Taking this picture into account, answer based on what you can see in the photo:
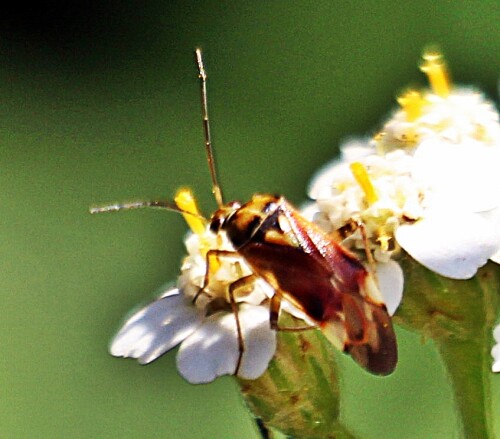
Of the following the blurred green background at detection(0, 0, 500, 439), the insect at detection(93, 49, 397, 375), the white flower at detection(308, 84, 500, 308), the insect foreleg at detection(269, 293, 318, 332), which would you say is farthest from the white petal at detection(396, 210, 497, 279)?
the blurred green background at detection(0, 0, 500, 439)

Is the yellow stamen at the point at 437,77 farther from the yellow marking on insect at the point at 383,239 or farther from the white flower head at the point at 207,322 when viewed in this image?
the white flower head at the point at 207,322

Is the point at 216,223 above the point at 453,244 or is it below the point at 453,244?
above

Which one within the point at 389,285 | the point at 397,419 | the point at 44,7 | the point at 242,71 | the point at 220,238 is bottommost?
the point at 397,419

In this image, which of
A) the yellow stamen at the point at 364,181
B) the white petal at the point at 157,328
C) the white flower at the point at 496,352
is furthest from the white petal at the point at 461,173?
the white petal at the point at 157,328

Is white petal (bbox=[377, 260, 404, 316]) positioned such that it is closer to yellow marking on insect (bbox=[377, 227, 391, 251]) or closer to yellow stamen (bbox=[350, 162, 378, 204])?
yellow marking on insect (bbox=[377, 227, 391, 251])

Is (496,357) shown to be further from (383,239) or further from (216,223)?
(216,223)

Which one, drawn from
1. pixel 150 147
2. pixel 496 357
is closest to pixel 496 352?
pixel 496 357

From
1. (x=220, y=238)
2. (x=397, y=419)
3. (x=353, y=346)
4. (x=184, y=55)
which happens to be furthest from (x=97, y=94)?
(x=353, y=346)

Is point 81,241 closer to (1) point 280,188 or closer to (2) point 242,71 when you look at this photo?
(1) point 280,188
